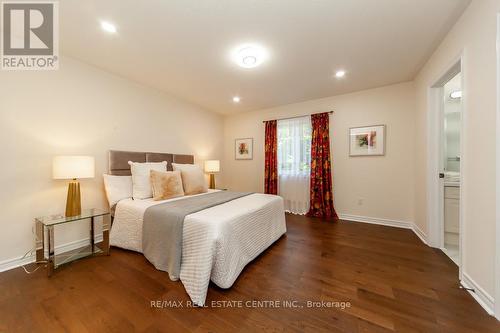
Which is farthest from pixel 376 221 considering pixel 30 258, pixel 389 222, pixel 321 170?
pixel 30 258

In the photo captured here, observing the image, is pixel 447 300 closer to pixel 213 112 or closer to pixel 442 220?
pixel 442 220

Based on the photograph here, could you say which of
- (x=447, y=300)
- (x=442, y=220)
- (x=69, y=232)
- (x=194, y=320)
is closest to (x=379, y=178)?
(x=442, y=220)

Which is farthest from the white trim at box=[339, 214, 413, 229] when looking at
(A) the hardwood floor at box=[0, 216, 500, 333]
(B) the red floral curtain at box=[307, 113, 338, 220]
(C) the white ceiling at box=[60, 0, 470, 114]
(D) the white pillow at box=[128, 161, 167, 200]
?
(D) the white pillow at box=[128, 161, 167, 200]

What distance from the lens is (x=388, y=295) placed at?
152 cm

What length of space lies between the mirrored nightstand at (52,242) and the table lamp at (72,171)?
0.12 metres

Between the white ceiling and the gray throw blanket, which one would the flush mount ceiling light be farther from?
the gray throw blanket

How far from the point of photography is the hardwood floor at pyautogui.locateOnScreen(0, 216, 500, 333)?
1246 mm

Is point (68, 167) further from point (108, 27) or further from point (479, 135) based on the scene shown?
point (479, 135)

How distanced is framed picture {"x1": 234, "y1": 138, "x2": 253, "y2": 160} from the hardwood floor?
2744 mm

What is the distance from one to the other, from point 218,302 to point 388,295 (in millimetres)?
1381

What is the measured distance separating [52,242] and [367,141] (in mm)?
4502

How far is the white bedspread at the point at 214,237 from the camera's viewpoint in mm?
1529

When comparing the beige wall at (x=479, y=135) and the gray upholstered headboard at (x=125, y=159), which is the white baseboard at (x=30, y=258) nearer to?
the gray upholstered headboard at (x=125, y=159)

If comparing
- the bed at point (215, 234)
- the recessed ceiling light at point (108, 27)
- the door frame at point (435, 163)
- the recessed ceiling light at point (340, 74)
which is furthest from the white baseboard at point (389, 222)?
the recessed ceiling light at point (108, 27)
